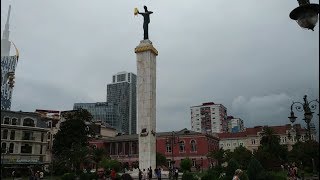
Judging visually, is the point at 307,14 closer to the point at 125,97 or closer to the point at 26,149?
the point at 26,149

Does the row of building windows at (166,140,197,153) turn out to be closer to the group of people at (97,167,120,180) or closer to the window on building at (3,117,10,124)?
the window on building at (3,117,10,124)

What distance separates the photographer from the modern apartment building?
6028cm

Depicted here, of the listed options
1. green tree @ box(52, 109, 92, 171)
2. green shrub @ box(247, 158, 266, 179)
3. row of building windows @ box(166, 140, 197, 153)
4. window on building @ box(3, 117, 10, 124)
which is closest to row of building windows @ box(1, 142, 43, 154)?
window on building @ box(3, 117, 10, 124)

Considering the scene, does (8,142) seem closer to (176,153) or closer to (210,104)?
(176,153)

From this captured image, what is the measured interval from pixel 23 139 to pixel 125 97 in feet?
318

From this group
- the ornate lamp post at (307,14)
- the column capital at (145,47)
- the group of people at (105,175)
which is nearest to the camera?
the ornate lamp post at (307,14)

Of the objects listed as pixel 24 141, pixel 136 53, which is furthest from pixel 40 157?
pixel 136 53

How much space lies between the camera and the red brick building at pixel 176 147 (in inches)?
2766

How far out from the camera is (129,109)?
504 ft

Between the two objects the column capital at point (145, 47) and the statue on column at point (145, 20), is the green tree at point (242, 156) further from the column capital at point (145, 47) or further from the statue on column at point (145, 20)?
the statue on column at point (145, 20)

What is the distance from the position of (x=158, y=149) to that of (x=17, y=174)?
2925 centimetres

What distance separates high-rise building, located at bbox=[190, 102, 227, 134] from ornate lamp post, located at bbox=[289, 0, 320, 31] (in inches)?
5126

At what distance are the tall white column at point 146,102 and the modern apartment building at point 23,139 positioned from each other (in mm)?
28818

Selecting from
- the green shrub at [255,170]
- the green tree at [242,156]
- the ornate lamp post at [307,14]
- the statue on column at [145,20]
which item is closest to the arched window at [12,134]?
the statue on column at [145,20]
